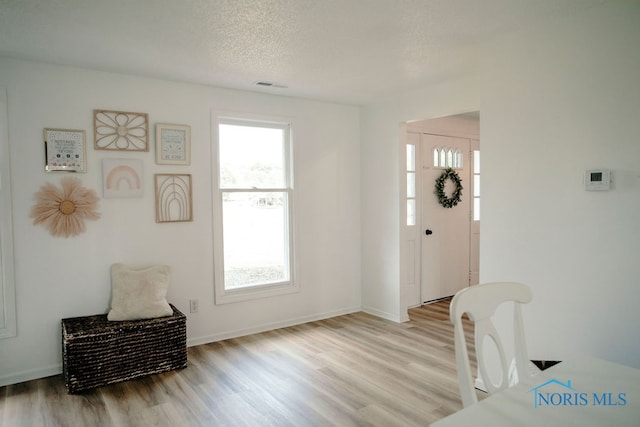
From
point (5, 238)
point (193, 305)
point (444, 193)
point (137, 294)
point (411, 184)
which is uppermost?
point (411, 184)

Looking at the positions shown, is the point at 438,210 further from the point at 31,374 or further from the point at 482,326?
the point at 31,374

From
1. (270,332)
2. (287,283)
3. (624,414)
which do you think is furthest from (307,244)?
(624,414)

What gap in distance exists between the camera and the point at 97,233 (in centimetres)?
353

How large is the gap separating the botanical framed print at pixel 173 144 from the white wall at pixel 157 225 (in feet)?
0.21

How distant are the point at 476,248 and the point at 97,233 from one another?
181 inches

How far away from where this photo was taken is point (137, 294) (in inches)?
135

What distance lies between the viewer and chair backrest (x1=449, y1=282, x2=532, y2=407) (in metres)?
1.43

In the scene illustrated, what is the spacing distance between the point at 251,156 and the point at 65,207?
1.73 meters

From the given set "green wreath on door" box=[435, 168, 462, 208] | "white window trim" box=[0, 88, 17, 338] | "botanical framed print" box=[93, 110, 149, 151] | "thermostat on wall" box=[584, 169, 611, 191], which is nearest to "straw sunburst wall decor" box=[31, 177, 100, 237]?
"white window trim" box=[0, 88, 17, 338]

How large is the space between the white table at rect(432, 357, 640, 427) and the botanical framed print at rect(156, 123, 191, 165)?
10.8 feet

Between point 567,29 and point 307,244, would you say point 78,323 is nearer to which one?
point 307,244

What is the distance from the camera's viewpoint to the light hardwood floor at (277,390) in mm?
2654

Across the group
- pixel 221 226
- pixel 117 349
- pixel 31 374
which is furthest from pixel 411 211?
pixel 31 374

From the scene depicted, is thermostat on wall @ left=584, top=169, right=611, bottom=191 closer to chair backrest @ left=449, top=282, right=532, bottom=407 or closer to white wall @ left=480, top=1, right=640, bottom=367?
white wall @ left=480, top=1, right=640, bottom=367
